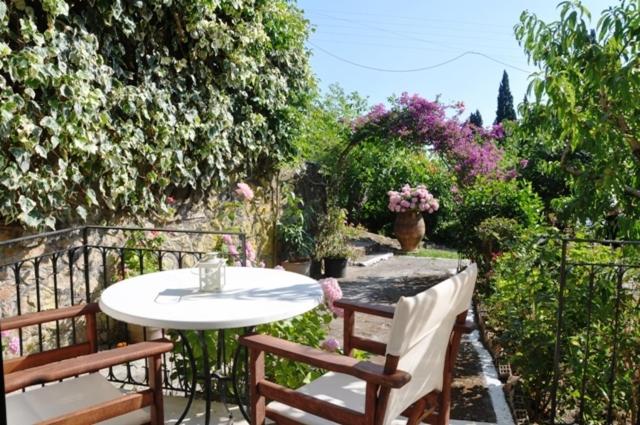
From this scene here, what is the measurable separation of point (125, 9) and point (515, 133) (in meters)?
3.09

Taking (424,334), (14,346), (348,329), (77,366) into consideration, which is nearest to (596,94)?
(348,329)

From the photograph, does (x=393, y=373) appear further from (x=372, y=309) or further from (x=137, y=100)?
(x=137, y=100)

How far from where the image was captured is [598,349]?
2.48m

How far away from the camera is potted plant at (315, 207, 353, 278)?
6711mm

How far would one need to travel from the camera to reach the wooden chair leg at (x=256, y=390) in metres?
1.70

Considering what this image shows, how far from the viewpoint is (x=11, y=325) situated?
182 centimetres

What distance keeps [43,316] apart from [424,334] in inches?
59.0

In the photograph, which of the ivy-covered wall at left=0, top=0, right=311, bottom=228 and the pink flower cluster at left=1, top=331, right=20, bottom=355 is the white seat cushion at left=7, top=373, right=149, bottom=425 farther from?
the ivy-covered wall at left=0, top=0, right=311, bottom=228

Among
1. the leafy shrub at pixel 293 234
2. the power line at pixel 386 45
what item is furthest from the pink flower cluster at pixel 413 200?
the power line at pixel 386 45

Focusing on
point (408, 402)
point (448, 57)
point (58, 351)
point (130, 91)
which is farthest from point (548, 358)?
point (448, 57)

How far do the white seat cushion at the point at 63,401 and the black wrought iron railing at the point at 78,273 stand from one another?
2.61 ft

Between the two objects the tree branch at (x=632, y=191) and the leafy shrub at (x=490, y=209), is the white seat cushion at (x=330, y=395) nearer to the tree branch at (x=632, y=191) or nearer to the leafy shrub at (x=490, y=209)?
the tree branch at (x=632, y=191)

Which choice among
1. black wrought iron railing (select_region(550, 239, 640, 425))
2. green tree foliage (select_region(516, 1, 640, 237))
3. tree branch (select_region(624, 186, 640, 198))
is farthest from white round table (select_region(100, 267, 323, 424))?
tree branch (select_region(624, 186, 640, 198))

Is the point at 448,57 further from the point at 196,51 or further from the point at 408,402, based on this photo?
the point at 408,402
